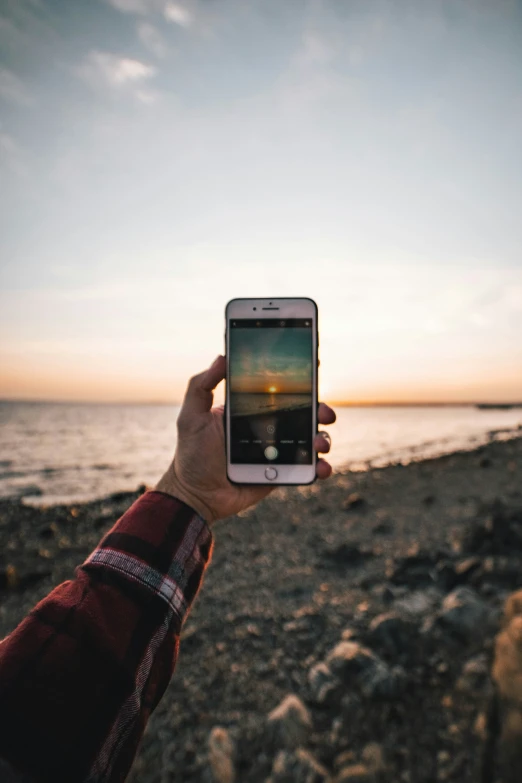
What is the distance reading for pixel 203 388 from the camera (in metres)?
2.69

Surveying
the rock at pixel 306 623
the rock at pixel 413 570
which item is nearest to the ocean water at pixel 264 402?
the rock at pixel 306 623

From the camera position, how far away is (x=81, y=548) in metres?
11.3

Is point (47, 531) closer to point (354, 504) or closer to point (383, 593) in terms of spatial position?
point (354, 504)

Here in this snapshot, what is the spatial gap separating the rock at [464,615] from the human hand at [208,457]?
13.5 ft

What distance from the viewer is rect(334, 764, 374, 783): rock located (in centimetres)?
358

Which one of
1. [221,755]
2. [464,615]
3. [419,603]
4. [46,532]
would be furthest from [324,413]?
[46,532]

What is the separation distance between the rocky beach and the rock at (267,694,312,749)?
1cm

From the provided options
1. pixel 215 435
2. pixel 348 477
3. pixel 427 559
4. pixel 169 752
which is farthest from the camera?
pixel 348 477

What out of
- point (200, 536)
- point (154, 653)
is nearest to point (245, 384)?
point (200, 536)

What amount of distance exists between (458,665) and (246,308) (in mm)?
4628

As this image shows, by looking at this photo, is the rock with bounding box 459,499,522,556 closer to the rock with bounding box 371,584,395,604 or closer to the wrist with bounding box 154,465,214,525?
the rock with bounding box 371,584,395,604

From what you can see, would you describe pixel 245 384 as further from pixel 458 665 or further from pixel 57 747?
pixel 458 665

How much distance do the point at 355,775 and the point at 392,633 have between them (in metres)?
2.02

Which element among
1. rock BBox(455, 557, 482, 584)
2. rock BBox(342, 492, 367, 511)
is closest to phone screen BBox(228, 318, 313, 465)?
rock BBox(455, 557, 482, 584)
